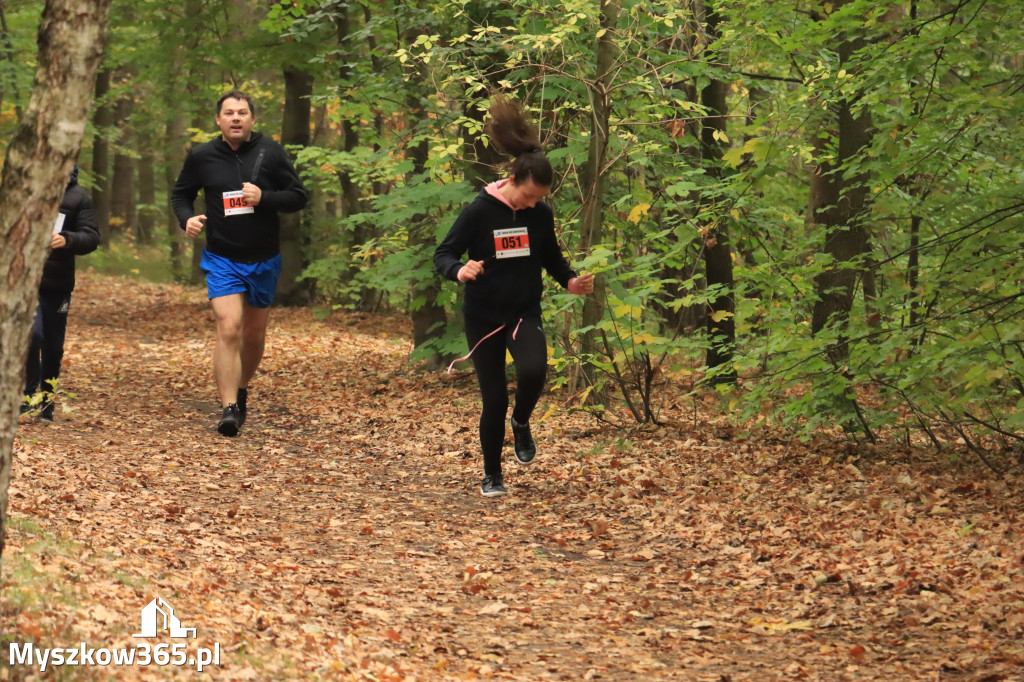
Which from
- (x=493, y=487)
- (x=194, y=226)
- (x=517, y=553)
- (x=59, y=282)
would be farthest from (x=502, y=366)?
(x=59, y=282)

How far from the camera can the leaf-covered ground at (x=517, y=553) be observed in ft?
12.8

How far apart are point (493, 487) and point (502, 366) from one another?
0.91 m

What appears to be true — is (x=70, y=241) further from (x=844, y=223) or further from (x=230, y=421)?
(x=844, y=223)

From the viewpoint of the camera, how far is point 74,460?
684 cm

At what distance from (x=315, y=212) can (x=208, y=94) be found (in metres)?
2.99

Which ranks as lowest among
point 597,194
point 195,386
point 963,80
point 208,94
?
point 195,386

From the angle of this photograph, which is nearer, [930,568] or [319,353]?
[930,568]

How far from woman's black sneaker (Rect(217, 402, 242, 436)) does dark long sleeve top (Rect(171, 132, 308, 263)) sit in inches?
51.0

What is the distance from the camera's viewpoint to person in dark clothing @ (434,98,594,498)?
6.38 metres

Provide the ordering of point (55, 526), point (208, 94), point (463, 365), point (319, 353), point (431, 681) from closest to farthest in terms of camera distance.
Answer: point (431, 681)
point (55, 526)
point (463, 365)
point (319, 353)
point (208, 94)

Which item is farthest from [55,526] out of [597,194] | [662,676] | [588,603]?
[597,194]

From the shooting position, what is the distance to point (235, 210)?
8.12m

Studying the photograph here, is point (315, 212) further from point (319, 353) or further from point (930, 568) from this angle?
point (930, 568)

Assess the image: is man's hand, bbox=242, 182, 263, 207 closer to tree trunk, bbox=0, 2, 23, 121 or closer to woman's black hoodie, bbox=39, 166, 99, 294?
woman's black hoodie, bbox=39, 166, 99, 294
